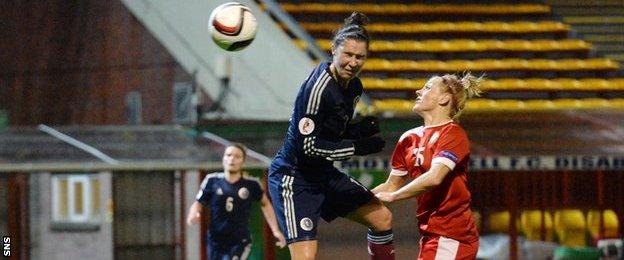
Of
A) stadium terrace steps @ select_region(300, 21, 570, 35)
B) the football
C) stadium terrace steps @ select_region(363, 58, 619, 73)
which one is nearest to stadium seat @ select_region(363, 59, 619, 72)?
stadium terrace steps @ select_region(363, 58, 619, 73)

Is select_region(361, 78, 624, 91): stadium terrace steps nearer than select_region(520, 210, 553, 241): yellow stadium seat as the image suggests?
No

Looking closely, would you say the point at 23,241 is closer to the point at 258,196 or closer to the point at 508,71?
the point at 258,196

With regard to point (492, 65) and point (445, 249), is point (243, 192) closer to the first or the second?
point (492, 65)

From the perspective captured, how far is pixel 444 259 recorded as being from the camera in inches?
274

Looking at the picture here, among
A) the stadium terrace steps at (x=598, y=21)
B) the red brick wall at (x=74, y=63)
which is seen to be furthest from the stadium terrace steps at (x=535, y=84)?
the red brick wall at (x=74, y=63)

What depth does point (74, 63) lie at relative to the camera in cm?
1847

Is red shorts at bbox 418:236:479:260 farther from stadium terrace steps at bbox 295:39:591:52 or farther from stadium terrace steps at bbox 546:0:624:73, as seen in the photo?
stadium terrace steps at bbox 546:0:624:73

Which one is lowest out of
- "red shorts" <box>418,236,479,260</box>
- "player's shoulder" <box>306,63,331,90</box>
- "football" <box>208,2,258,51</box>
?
"red shorts" <box>418,236,479,260</box>

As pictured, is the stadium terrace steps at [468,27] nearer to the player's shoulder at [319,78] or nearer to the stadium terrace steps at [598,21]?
the stadium terrace steps at [598,21]

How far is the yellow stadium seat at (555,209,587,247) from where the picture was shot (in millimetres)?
13617

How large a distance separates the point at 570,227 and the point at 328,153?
6675 millimetres

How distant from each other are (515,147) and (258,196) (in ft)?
9.06

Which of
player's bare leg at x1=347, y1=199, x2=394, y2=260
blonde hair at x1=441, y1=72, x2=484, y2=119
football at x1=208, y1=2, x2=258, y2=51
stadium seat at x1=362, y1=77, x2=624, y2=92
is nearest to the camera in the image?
blonde hair at x1=441, y1=72, x2=484, y2=119

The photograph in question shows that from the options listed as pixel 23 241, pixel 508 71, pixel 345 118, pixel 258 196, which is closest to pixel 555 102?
pixel 508 71
